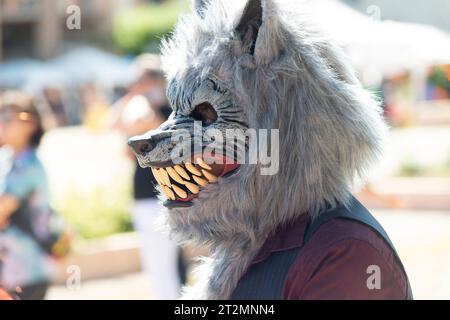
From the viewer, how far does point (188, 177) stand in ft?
6.87

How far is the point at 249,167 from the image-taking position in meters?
2.01

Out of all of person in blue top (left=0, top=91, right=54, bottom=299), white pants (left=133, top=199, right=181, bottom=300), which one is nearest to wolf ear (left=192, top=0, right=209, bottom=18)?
person in blue top (left=0, top=91, right=54, bottom=299)

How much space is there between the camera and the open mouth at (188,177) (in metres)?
2.07

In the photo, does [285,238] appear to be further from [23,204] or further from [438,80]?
[438,80]

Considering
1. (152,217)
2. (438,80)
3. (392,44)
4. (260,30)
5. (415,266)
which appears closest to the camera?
(260,30)

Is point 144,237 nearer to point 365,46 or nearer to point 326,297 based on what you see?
point 326,297

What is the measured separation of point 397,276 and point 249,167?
0.47 metres

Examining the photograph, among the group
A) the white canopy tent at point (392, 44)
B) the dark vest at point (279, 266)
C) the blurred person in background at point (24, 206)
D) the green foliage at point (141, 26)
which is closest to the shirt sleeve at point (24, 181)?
the blurred person in background at point (24, 206)

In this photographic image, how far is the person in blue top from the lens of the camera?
4203 mm

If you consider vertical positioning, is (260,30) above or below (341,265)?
above

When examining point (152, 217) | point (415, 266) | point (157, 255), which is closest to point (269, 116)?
point (152, 217)

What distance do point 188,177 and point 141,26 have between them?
32047mm

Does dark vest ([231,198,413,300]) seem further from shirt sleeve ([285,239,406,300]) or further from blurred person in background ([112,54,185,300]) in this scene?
blurred person in background ([112,54,185,300])

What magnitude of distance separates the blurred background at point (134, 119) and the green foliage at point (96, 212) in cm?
1
